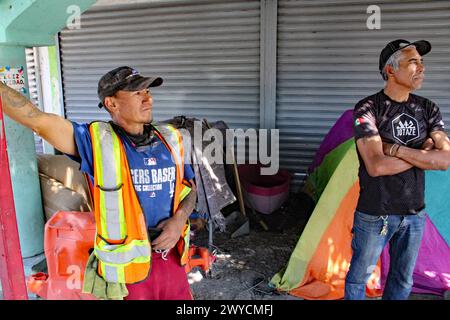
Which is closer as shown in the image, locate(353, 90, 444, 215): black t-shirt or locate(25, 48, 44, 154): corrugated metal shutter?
locate(353, 90, 444, 215): black t-shirt

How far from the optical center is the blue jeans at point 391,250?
254cm

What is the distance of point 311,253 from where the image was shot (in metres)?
3.67

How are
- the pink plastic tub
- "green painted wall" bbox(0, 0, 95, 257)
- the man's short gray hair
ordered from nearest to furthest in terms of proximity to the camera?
the man's short gray hair, "green painted wall" bbox(0, 0, 95, 257), the pink plastic tub

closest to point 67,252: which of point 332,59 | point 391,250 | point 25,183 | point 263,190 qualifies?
point 25,183

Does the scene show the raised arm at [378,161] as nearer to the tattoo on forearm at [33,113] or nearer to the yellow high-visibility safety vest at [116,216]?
the yellow high-visibility safety vest at [116,216]

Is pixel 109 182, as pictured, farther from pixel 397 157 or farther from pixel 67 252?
pixel 397 157

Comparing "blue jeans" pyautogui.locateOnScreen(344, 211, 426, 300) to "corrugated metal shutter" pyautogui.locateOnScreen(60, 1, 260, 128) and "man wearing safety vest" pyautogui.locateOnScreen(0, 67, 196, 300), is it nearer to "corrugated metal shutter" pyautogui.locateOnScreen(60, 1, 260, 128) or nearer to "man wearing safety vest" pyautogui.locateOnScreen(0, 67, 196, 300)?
"man wearing safety vest" pyautogui.locateOnScreen(0, 67, 196, 300)

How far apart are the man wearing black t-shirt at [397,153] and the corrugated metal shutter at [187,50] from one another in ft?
11.7

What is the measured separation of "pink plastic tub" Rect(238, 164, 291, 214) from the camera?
18.3 ft

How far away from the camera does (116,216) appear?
6.27ft

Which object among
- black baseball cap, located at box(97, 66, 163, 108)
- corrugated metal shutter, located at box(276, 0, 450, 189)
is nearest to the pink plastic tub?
corrugated metal shutter, located at box(276, 0, 450, 189)

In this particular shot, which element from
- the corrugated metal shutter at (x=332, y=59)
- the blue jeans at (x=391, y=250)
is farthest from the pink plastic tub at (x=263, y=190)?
the blue jeans at (x=391, y=250)

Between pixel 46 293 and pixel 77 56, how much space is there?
490 centimetres

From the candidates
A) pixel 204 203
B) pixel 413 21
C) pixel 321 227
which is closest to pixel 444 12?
pixel 413 21
